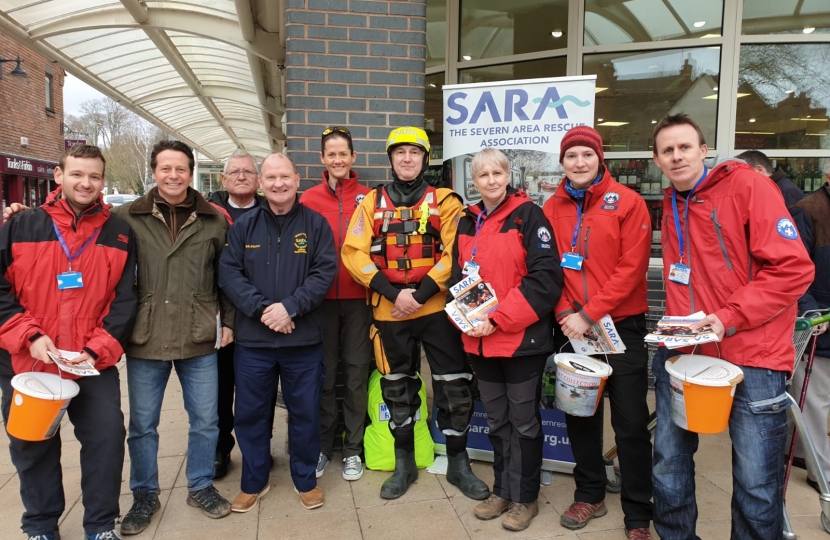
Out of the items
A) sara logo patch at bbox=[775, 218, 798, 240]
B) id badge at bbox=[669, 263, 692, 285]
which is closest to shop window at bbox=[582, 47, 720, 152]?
id badge at bbox=[669, 263, 692, 285]

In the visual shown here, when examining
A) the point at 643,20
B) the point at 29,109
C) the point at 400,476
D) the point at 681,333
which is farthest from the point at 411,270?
the point at 29,109

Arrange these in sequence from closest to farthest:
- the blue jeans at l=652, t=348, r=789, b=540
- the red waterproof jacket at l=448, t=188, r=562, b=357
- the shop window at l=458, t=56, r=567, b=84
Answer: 1. the blue jeans at l=652, t=348, r=789, b=540
2. the red waterproof jacket at l=448, t=188, r=562, b=357
3. the shop window at l=458, t=56, r=567, b=84

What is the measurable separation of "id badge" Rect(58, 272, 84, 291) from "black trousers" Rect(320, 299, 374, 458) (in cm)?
142

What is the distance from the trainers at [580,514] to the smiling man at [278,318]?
1408 mm

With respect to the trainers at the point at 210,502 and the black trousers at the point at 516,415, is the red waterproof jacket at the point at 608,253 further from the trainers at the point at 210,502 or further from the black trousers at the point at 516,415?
the trainers at the point at 210,502

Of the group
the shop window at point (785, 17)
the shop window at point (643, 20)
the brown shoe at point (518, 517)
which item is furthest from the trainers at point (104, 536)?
the shop window at point (785, 17)

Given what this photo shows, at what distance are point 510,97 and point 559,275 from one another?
1685 millimetres

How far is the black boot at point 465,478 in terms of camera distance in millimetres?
Answer: 3332

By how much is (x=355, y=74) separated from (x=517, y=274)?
201cm

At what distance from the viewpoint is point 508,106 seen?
13.1 feet

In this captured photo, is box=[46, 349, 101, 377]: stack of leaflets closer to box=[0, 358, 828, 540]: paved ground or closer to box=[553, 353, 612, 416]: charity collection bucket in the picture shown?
box=[0, 358, 828, 540]: paved ground

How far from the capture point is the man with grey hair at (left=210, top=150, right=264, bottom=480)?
364cm

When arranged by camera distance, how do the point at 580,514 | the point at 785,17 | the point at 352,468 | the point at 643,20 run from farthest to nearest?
the point at 643,20, the point at 785,17, the point at 352,468, the point at 580,514

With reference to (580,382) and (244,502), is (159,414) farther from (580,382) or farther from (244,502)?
(580,382)
